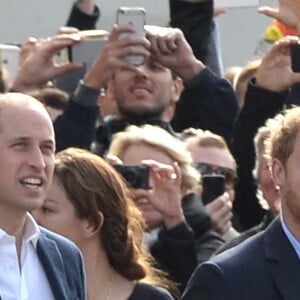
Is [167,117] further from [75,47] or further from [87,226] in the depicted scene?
[87,226]

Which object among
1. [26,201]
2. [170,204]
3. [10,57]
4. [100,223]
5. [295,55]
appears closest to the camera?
[26,201]

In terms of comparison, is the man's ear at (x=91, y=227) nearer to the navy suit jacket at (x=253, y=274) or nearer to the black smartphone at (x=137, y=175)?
the black smartphone at (x=137, y=175)

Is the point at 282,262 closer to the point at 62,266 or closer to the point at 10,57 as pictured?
the point at 62,266

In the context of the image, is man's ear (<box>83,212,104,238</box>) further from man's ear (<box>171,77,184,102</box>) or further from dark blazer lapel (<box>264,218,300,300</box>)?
man's ear (<box>171,77,184,102</box>)

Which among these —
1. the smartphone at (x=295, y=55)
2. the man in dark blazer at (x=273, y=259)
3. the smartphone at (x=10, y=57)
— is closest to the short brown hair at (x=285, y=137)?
the man in dark blazer at (x=273, y=259)

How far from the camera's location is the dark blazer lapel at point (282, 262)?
4.79 meters

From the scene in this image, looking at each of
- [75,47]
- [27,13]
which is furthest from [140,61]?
[27,13]

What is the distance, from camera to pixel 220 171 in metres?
6.54

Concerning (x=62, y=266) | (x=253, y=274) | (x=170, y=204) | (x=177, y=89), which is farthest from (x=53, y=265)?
(x=177, y=89)

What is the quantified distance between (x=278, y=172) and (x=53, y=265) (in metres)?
0.77

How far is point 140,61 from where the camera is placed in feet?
21.0

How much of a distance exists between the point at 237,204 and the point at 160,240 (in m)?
0.96

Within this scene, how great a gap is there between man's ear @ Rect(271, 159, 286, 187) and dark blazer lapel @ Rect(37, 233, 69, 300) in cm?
72

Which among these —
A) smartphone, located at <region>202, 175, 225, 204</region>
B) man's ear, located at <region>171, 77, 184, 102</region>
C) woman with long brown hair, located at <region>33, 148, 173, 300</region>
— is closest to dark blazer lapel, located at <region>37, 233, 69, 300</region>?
woman with long brown hair, located at <region>33, 148, 173, 300</region>
